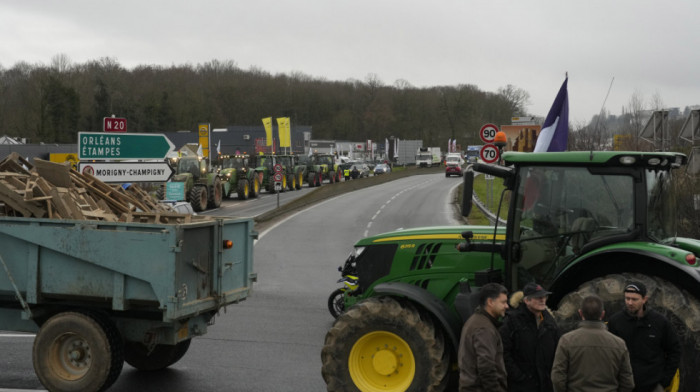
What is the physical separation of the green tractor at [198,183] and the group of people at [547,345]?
3060cm

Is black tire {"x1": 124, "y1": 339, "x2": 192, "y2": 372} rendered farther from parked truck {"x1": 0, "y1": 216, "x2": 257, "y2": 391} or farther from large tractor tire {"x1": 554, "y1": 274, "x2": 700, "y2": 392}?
large tractor tire {"x1": 554, "y1": 274, "x2": 700, "y2": 392}

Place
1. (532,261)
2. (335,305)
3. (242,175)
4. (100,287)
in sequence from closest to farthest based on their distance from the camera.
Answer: (532,261) → (100,287) → (335,305) → (242,175)

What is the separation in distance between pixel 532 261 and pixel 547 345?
1.37m

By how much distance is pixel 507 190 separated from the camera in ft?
23.1

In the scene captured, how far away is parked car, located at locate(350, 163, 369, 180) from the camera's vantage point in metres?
69.1

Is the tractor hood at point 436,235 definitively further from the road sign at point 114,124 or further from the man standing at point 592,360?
the road sign at point 114,124

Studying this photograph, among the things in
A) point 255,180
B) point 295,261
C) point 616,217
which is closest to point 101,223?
point 616,217

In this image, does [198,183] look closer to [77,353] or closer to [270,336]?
[270,336]

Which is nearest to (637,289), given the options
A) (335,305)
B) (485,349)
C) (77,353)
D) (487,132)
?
(485,349)

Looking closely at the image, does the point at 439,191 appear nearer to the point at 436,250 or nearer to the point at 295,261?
the point at 295,261

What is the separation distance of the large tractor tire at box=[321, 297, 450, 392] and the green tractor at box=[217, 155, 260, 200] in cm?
3503

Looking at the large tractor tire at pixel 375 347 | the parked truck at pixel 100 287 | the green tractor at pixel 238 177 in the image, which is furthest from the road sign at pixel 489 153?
the green tractor at pixel 238 177

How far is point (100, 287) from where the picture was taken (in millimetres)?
7434

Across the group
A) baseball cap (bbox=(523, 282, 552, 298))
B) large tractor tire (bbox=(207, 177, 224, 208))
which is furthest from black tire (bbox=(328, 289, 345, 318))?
large tractor tire (bbox=(207, 177, 224, 208))
